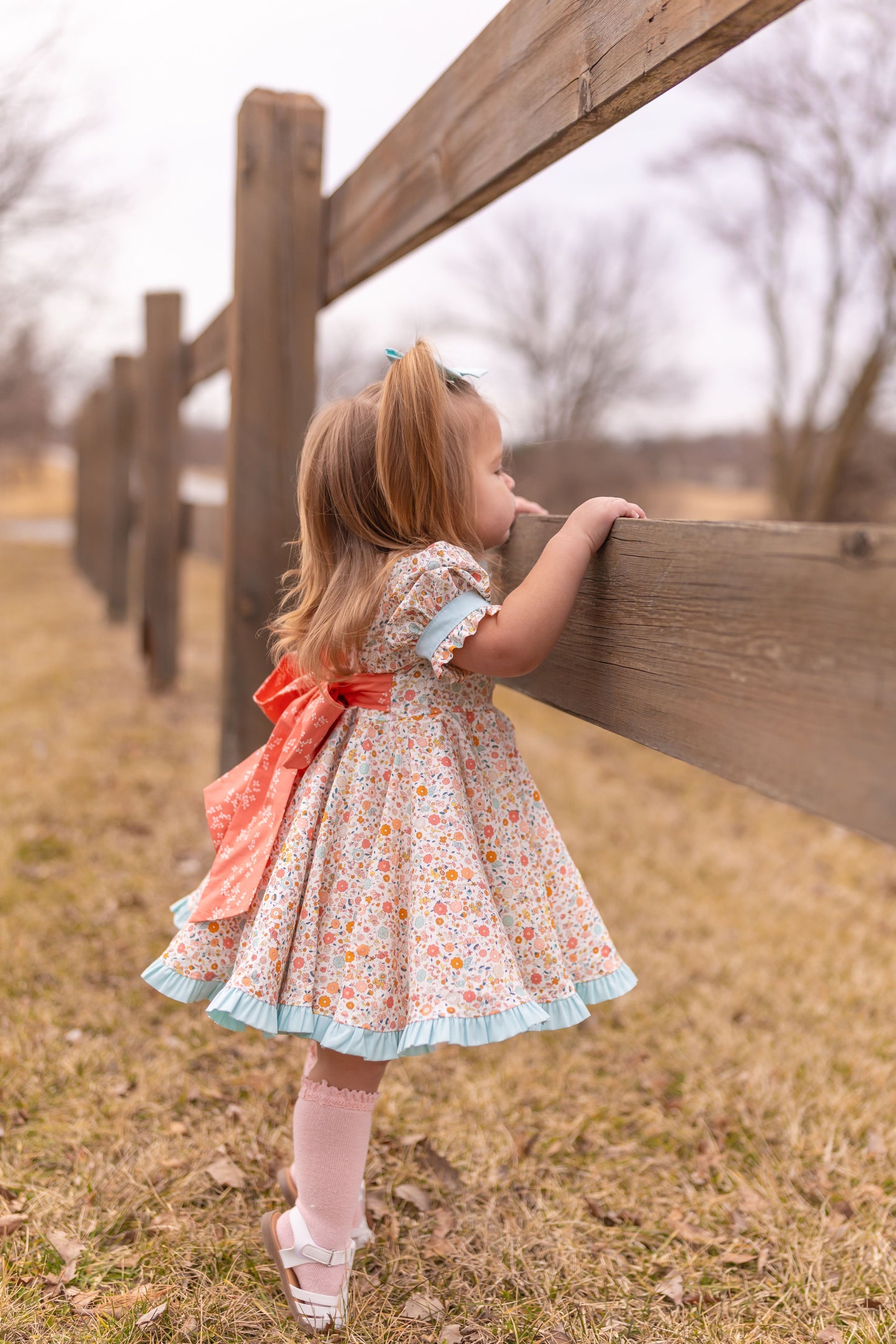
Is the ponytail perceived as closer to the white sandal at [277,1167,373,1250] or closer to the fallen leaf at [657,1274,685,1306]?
the white sandal at [277,1167,373,1250]

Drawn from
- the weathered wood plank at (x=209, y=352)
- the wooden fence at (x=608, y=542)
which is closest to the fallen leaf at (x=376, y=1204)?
the wooden fence at (x=608, y=542)

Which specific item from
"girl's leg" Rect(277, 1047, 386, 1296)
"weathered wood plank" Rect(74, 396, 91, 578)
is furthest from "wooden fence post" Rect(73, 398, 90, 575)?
"girl's leg" Rect(277, 1047, 386, 1296)

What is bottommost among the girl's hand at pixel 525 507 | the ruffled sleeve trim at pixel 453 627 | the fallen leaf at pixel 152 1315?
the fallen leaf at pixel 152 1315

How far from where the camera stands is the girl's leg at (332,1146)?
167 centimetres

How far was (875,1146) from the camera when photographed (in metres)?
2.24

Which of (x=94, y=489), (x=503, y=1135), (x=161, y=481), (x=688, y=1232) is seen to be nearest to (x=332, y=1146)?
(x=503, y=1135)

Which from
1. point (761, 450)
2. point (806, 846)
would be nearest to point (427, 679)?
point (806, 846)

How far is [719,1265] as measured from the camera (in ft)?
6.12

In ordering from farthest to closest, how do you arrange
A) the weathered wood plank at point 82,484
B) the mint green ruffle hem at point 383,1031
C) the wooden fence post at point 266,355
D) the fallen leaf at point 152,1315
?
the weathered wood plank at point 82,484 → the wooden fence post at point 266,355 → the fallen leaf at point 152,1315 → the mint green ruffle hem at point 383,1031

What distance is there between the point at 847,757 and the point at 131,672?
6.06 m

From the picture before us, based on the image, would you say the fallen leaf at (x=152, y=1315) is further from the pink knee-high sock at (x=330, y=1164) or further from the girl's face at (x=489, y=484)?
the girl's face at (x=489, y=484)

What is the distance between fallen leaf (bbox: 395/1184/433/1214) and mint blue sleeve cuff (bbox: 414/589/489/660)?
111 cm

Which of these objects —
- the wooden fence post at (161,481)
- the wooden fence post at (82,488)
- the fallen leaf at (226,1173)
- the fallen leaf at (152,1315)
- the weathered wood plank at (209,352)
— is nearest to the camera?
the fallen leaf at (152,1315)

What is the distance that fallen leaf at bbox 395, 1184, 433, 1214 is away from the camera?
1.97 metres
